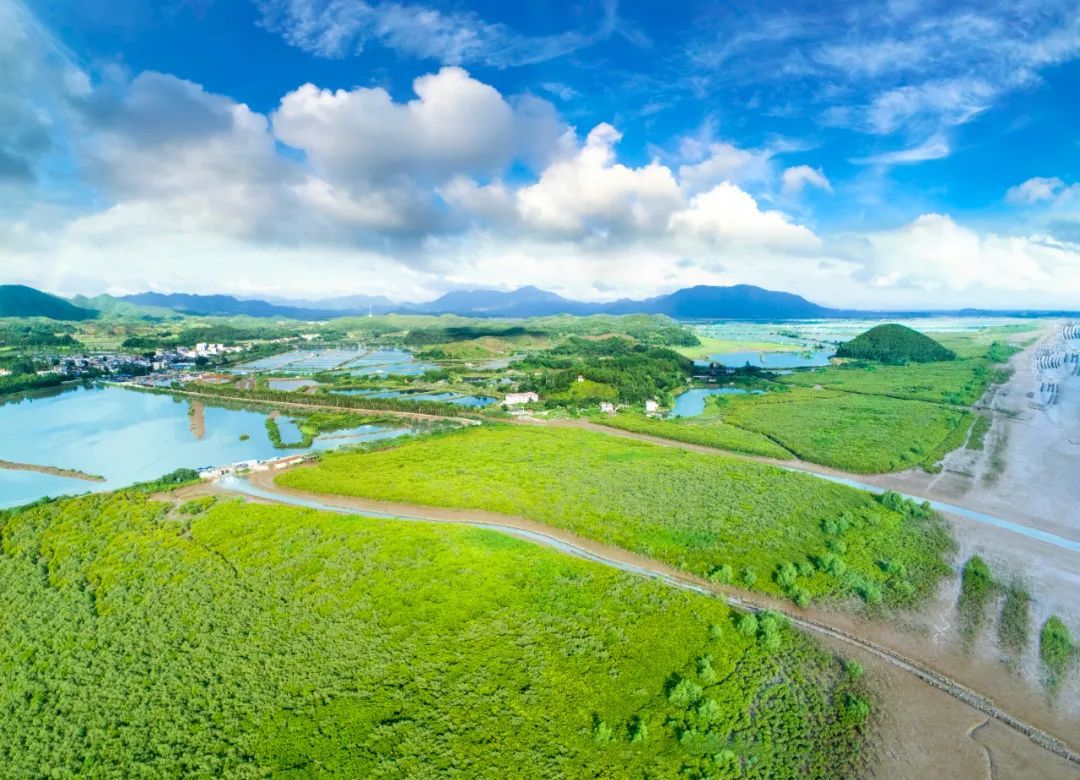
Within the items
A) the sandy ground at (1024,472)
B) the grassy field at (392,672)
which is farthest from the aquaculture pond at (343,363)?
the sandy ground at (1024,472)

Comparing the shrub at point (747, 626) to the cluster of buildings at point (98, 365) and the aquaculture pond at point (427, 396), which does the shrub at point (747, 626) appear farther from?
the cluster of buildings at point (98, 365)

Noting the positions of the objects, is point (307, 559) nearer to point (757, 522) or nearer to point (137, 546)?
point (137, 546)

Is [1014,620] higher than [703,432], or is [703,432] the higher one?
[703,432]

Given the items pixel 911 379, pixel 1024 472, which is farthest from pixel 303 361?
pixel 1024 472

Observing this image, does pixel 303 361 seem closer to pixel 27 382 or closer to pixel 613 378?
pixel 27 382

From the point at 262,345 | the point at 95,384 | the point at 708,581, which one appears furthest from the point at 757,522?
the point at 262,345

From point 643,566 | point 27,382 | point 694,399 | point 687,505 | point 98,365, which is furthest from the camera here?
point 98,365

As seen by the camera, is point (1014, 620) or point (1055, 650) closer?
point (1055, 650)

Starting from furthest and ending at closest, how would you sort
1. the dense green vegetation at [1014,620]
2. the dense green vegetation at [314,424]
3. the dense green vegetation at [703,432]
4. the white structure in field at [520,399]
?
the white structure in field at [520,399] < the dense green vegetation at [314,424] < the dense green vegetation at [703,432] < the dense green vegetation at [1014,620]
